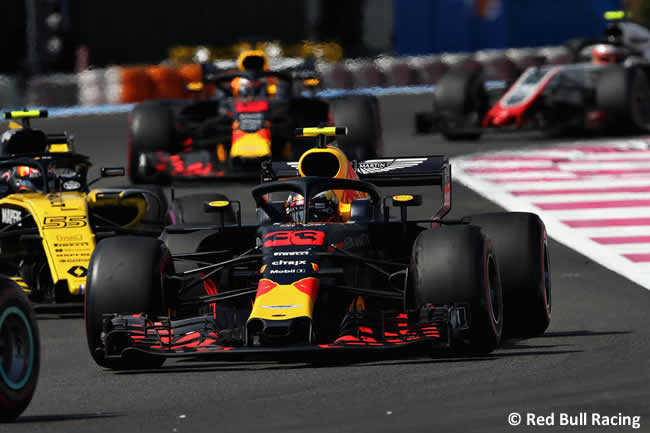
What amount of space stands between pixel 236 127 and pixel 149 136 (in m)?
1.16

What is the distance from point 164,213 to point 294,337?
16.0ft

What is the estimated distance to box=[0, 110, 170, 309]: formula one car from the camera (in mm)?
11930

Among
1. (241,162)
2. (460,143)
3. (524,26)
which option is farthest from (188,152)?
(524,26)

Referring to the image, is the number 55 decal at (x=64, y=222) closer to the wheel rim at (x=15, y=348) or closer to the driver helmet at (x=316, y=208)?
the driver helmet at (x=316, y=208)

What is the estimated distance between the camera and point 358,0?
Result: 50375 mm

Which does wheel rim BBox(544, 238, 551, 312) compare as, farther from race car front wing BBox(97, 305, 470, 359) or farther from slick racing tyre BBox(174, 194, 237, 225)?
slick racing tyre BBox(174, 194, 237, 225)

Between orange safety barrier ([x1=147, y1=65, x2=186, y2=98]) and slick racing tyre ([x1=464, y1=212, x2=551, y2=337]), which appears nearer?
slick racing tyre ([x1=464, y1=212, x2=551, y2=337])

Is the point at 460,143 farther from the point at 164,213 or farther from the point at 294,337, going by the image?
the point at 294,337

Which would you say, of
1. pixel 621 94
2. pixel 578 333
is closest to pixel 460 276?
pixel 578 333

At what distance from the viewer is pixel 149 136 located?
66.1 ft

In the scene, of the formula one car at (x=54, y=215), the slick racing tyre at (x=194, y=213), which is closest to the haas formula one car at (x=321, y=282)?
the formula one car at (x=54, y=215)

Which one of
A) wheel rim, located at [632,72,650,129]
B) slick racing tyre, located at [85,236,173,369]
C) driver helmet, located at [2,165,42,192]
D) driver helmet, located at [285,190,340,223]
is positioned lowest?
wheel rim, located at [632,72,650,129]

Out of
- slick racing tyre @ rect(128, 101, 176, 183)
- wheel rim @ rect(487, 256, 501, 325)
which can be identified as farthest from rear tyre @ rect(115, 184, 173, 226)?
slick racing tyre @ rect(128, 101, 176, 183)

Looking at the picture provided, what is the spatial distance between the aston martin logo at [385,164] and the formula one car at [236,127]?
26.3 feet
